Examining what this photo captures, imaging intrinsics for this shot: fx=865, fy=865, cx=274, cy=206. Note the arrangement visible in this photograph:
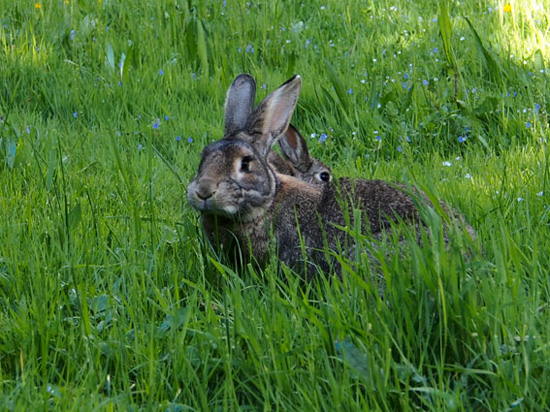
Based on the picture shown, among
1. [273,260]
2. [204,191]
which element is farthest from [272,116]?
[273,260]

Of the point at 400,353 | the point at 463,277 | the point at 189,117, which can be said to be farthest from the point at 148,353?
the point at 189,117

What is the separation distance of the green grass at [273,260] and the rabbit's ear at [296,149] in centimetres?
19

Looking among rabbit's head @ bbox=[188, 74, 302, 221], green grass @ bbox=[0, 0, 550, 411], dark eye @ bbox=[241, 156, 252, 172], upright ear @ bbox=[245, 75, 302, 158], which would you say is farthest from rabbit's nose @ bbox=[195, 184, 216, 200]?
upright ear @ bbox=[245, 75, 302, 158]

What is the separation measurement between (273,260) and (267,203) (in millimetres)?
1686

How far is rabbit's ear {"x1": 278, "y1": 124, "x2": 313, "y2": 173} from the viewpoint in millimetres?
6355

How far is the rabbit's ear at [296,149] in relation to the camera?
6.36m

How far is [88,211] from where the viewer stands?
4891 mm

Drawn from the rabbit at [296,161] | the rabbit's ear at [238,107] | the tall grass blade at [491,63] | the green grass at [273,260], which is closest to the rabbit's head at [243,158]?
the rabbit's ear at [238,107]

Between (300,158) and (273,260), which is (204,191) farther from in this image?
(300,158)

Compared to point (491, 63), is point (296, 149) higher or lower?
lower

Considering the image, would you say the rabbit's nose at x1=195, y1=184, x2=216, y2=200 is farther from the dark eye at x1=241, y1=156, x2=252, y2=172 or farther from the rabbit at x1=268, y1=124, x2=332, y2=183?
the rabbit at x1=268, y1=124, x2=332, y2=183

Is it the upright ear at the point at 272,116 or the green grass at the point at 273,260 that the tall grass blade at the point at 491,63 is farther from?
the upright ear at the point at 272,116

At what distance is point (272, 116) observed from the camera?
5211mm

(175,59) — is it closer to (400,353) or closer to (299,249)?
(299,249)
